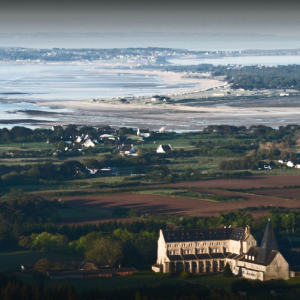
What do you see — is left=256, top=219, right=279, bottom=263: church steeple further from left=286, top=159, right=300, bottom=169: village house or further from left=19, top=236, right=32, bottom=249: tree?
left=286, top=159, right=300, bottom=169: village house

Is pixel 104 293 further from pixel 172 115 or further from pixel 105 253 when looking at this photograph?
pixel 172 115

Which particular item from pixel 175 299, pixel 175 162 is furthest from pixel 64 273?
pixel 175 162

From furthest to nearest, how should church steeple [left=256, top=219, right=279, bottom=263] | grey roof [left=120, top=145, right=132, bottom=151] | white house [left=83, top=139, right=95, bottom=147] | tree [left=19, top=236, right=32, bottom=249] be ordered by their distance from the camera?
white house [left=83, top=139, right=95, bottom=147]
grey roof [left=120, top=145, right=132, bottom=151]
tree [left=19, top=236, right=32, bottom=249]
church steeple [left=256, top=219, right=279, bottom=263]

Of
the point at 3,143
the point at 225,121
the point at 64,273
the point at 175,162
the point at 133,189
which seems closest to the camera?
the point at 64,273

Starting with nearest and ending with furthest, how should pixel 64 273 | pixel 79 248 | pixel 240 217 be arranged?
pixel 64 273 → pixel 79 248 → pixel 240 217

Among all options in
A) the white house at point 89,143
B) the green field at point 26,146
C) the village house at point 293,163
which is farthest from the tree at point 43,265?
the white house at point 89,143

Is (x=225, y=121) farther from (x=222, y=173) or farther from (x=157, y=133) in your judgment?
(x=222, y=173)

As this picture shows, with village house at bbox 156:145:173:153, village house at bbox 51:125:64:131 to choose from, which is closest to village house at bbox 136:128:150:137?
village house at bbox 51:125:64:131

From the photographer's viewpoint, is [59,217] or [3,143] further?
[3,143]

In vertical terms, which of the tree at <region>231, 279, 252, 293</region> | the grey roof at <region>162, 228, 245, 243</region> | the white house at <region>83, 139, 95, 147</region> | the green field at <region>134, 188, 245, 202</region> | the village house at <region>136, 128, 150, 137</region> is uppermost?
the grey roof at <region>162, 228, 245, 243</region>
